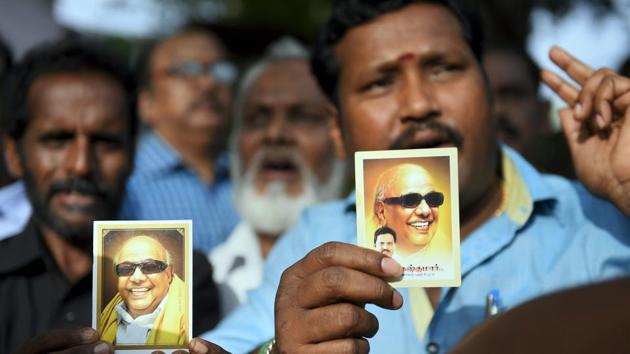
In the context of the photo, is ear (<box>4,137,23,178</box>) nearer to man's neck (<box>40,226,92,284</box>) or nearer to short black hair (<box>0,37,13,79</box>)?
man's neck (<box>40,226,92,284</box>)

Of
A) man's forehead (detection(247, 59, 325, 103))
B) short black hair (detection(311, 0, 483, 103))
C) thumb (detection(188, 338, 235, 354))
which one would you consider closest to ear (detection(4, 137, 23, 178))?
short black hair (detection(311, 0, 483, 103))

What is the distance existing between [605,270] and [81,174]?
1831 millimetres

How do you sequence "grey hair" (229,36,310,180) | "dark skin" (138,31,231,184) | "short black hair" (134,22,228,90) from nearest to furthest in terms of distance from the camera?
"grey hair" (229,36,310,180)
"dark skin" (138,31,231,184)
"short black hair" (134,22,228,90)

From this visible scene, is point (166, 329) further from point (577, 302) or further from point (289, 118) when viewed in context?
point (289, 118)

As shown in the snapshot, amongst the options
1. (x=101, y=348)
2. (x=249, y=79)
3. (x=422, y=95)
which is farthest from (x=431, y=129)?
(x=249, y=79)

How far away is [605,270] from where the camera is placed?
254cm

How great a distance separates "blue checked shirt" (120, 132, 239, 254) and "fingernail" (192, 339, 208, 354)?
2612 millimetres

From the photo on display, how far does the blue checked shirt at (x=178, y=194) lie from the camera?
507 cm

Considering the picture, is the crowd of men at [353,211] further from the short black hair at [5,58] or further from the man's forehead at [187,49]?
the man's forehead at [187,49]

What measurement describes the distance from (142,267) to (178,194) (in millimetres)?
3380

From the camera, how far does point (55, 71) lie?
3.56m

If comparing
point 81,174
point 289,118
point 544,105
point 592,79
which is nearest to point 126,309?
point 81,174

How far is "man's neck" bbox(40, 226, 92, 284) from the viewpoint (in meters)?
3.38

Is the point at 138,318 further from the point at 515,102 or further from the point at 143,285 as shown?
the point at 515,102
